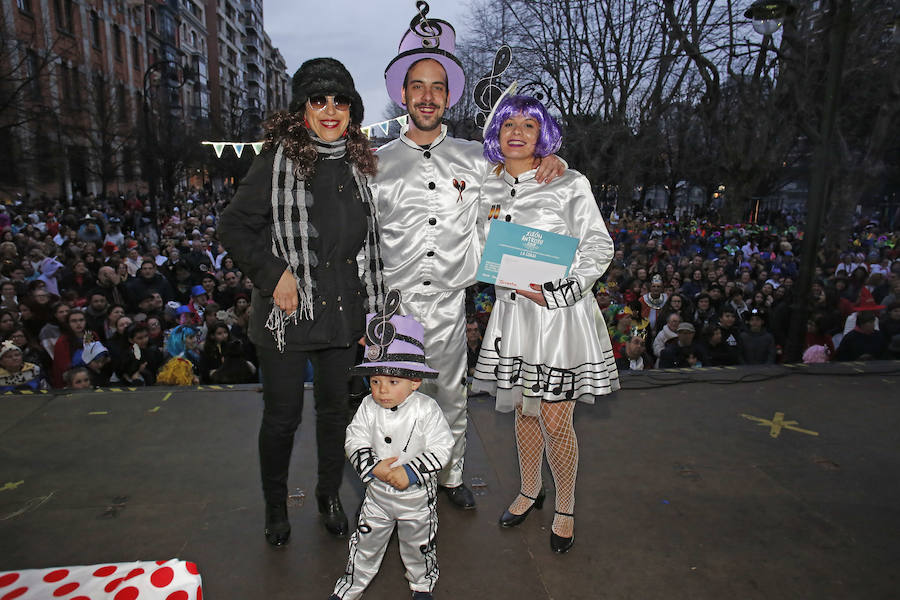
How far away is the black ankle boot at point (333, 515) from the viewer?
288 centimetres

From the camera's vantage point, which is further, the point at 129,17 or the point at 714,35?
the point at 129,17

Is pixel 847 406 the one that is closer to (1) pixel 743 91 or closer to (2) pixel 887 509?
(2) pixel 887 509

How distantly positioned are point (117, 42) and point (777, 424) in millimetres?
38693

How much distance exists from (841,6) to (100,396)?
347 inches

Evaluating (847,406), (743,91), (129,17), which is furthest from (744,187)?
(129,17)

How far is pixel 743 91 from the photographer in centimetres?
1772

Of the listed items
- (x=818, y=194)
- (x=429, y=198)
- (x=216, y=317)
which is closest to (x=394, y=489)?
(x=429, y=198)

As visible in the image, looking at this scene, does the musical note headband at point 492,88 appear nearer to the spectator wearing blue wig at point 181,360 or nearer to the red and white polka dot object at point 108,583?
the red and white polka dot object at point 108,583

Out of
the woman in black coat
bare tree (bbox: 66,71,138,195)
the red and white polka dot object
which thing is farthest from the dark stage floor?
bare tree (bbox: 66,71,138,195)

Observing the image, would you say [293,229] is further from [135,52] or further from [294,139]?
[135,52]

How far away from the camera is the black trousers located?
8.55ft

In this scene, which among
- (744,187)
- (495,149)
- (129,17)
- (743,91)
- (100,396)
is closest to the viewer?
(495,149)

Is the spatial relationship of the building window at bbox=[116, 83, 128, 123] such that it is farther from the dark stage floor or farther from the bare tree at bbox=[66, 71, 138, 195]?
the dark stage floor

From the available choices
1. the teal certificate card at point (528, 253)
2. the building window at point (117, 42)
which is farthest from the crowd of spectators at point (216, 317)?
the building window at point (117, 42)
